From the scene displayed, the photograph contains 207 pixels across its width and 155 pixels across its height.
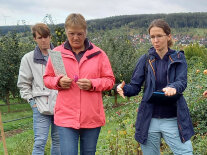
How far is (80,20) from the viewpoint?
251cm

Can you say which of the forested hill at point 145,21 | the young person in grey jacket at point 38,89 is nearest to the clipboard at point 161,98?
the young person in grey jacket at point 38,89

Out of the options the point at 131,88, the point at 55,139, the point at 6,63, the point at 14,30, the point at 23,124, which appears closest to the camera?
the point at 131,88

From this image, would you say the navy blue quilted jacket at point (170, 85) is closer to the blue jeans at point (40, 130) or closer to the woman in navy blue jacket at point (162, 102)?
the woman in navy blue jacket at point (162, 102)

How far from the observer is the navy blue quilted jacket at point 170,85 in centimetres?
224

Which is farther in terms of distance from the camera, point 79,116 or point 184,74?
point 79,116

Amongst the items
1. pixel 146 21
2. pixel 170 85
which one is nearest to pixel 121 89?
pixel 170 85

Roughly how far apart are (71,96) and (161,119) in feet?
2.49

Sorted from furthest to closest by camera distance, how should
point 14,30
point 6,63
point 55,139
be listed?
point 14,30 < point 6,63 < point 55,139

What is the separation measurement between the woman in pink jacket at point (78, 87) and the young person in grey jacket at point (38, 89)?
0.65 m

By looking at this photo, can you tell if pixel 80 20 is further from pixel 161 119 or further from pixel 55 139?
pixel 55 139

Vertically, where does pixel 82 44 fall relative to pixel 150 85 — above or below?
above

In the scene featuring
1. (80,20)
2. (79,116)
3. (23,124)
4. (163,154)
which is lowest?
(23,124)

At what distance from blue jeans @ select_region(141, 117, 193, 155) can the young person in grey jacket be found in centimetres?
122

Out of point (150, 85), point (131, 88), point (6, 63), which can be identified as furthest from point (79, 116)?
point (6, 63)
